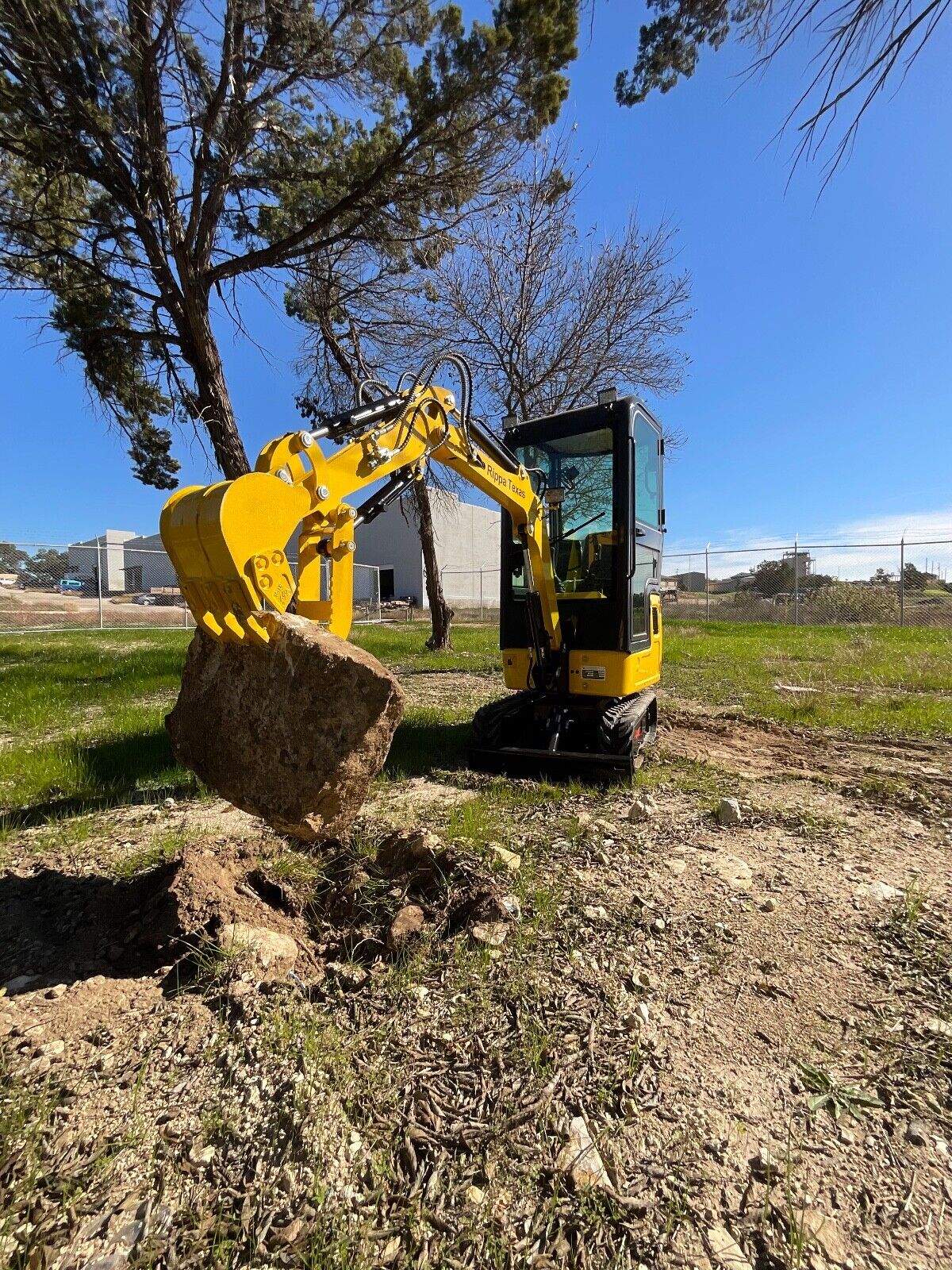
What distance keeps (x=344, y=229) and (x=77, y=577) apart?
14827mm

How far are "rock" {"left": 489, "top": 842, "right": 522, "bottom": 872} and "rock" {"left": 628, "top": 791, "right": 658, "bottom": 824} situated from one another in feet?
3.06

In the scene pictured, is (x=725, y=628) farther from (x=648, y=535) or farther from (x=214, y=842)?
(x=214, y=842)

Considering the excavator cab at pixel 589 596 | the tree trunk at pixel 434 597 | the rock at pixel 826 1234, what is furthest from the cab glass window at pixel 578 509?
the tree trunk at pixel 434 597

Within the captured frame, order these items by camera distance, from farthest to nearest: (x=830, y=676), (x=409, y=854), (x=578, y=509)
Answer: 1. (x=830, y=676)
2. (x=578, y=509)
3. (x=409, y=854)

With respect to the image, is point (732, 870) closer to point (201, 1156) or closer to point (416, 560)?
point (201, 1156)

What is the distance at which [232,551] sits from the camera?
2.35 m

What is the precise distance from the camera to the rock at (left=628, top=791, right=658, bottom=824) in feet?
12.6

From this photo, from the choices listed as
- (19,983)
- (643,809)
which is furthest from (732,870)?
(19,983)

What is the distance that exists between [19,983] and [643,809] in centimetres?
A: 321

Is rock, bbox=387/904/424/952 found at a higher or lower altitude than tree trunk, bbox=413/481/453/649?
lower

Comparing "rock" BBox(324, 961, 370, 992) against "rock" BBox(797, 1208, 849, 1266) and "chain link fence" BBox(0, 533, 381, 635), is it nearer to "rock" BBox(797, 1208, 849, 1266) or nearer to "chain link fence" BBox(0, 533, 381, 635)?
"rock" BBox(797, 1208, 849, 1266)

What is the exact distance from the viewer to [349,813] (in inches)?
102

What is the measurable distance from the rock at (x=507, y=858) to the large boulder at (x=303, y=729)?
2.98ft

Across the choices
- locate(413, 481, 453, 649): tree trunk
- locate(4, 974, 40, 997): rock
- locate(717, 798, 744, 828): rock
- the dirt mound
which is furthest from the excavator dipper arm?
locate(413, 481, 453, 649): tree trunk
